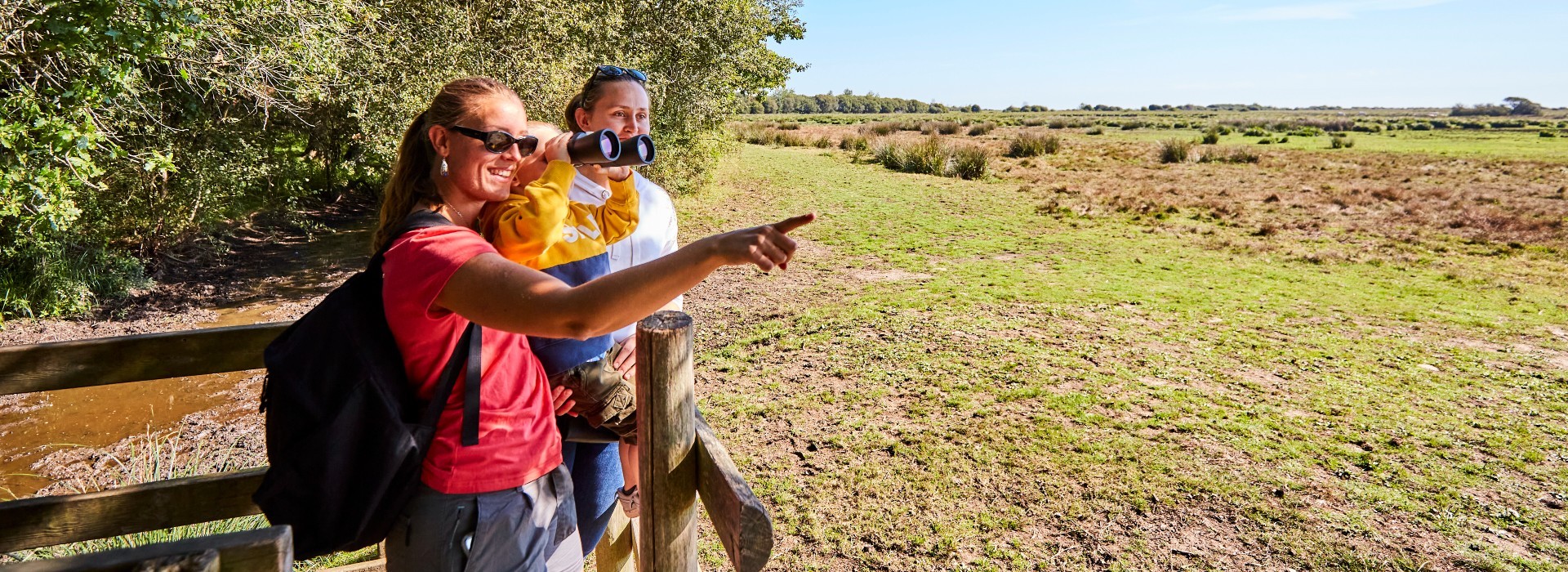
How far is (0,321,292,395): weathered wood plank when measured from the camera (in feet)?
7.03

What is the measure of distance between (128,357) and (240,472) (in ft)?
1.42

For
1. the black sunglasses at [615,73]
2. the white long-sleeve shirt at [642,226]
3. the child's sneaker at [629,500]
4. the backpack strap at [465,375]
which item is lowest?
the child's sneaker at [629,500]

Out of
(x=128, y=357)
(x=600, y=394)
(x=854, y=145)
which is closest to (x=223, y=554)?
(x=600, y=394)

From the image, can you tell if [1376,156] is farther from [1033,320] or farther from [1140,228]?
[1033,320]

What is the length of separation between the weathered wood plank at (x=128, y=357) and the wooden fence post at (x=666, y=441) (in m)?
0.99

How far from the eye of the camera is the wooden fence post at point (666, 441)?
1.93m

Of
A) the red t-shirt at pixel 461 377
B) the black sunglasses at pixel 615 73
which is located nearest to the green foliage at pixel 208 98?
the black sunglasses at pixel 615 73

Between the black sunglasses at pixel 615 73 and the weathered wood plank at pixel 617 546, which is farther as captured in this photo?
the weathered wood plank at pixel 617 546

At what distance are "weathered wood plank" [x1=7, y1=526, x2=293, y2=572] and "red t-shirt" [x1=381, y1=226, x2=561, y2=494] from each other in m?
0.46

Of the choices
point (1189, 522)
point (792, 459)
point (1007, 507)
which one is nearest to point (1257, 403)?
point (1189, 522)

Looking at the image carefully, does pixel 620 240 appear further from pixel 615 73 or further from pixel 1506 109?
pixel 1506 109

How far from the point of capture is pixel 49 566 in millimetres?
1021

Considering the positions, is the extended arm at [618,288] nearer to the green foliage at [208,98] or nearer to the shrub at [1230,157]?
the green foliage at [208,98]

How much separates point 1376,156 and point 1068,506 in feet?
107
